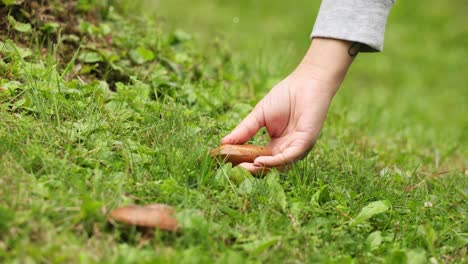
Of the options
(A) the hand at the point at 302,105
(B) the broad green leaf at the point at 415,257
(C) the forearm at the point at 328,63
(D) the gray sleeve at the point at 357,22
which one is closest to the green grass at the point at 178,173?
(B) the broad green leaf at the point at 415,257

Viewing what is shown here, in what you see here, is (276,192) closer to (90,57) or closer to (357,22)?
(357,22)

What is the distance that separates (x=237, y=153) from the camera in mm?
2295

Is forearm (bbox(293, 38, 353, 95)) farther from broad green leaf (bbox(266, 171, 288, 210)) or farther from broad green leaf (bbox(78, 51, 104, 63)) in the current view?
broad green leaf (bbox(78, 51, 104, 63))

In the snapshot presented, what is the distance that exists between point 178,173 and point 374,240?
747mm

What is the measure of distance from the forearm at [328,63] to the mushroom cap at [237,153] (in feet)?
1.21

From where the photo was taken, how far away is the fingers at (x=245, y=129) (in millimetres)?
2379

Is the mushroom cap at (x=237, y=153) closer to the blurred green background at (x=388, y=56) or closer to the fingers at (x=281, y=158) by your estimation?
the fingers at (x=281, y=158)

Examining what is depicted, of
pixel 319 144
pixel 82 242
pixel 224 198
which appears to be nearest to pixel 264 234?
pixel 224 198

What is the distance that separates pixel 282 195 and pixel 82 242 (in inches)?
29.7

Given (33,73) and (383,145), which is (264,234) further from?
(383,145)

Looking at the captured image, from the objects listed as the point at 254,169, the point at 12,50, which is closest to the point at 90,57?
the point at 12,50

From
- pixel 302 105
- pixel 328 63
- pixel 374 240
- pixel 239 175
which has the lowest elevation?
pixel 374 240

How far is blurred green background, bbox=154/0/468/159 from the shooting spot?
177 inches

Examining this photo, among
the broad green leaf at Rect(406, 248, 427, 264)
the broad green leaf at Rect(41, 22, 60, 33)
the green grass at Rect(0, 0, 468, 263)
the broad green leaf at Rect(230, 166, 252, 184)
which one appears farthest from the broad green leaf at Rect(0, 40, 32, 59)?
the broad green leaf at Rect(406, 248, 427, 264)
